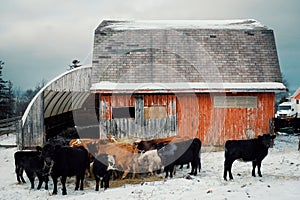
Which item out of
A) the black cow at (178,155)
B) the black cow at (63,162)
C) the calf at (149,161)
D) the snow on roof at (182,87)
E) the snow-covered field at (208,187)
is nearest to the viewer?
the snow-covered field at (208,187)

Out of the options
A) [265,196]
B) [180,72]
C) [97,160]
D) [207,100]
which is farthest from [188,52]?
[265,196]

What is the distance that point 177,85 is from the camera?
51.9ft

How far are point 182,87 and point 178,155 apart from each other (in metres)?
4.92

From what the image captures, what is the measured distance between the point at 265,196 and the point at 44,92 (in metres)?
12.1

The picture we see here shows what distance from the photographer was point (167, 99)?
15977 mm

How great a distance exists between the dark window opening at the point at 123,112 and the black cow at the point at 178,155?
4.46 m

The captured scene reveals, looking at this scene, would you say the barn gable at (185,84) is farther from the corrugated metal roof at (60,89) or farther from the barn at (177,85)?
the corrugated metal roof at (60,89)

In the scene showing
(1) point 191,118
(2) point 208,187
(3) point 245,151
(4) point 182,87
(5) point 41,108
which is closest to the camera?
(2) point 208,187

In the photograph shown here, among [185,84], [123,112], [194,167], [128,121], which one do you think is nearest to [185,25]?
[185,84]

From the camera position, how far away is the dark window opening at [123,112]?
15758 millimetres

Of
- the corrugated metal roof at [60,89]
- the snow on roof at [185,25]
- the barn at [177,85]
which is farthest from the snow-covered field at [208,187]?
the snow on roof at [185,25]

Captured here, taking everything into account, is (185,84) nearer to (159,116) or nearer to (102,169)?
(159,116)

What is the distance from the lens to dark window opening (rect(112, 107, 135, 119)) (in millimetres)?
15758

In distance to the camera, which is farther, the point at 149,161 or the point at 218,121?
the point at 218,121
